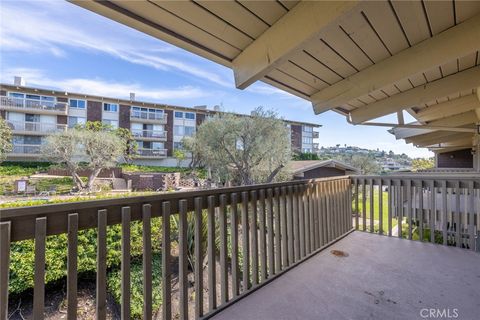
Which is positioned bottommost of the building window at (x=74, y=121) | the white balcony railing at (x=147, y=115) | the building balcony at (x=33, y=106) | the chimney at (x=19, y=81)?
the building window at (x=74, y=121)

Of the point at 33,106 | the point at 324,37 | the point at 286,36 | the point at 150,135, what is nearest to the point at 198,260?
the point at 286,36

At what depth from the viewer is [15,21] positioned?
214 centimetres

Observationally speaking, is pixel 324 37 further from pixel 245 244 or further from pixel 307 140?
pixel 307 140

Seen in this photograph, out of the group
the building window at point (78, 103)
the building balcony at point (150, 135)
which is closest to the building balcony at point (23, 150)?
the building window at point (78, 103)

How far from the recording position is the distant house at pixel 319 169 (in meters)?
15.2

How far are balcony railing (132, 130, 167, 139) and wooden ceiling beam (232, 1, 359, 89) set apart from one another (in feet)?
94.7

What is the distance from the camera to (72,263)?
48.9 inches

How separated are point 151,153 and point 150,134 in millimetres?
2251

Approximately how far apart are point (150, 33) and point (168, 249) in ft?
4.71

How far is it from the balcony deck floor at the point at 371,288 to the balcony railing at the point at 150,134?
28673mm

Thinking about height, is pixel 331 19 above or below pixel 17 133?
below

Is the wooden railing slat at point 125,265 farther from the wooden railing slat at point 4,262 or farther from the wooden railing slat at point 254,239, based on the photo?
the wooden railing slat at point 254,239

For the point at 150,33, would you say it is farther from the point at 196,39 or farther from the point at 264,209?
the point at 264,209

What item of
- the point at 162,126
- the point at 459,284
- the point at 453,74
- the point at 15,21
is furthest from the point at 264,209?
the point at 162,126
